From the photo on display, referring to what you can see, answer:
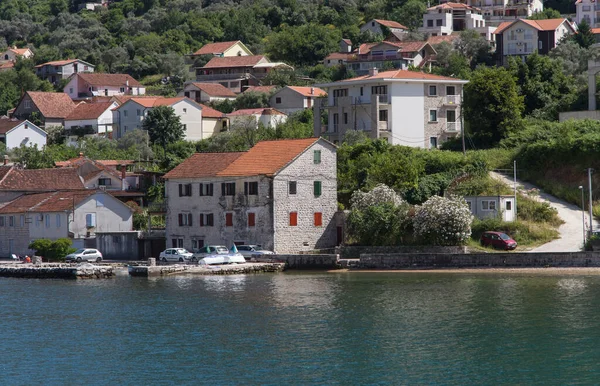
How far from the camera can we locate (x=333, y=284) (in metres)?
59.7

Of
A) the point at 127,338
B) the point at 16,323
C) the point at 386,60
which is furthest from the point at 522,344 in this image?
the point at 386,60

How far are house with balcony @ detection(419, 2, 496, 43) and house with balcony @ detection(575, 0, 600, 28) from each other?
13.4 meters

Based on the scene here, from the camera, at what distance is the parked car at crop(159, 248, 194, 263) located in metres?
69.7

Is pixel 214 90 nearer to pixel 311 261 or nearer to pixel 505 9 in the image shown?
pixel 505 9

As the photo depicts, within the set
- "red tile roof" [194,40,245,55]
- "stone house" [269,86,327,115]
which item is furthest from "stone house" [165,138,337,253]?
"red tile roof" [194,40,245,55]

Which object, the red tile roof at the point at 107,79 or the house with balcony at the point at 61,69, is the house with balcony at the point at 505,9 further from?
the house with balcony at the point at 61,69

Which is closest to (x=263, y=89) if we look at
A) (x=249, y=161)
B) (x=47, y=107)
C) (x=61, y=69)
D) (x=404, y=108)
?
(x=47, y=107)

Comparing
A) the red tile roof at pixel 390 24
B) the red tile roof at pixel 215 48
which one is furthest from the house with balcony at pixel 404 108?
the red tile roof at pixel 215 48

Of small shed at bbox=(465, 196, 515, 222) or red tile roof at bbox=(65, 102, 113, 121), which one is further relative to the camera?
red tile roof at bbox=(65, 102, 113, 121)

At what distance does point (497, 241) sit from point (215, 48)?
10219 cm

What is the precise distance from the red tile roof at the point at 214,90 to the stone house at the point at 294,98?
12.0 m

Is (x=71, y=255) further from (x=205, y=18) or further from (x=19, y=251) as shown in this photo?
(x=205, y=18)

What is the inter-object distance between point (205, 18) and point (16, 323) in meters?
139

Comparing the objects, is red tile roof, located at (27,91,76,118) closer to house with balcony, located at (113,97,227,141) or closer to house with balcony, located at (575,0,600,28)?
house with balcony, located at (113,97,227,141)
